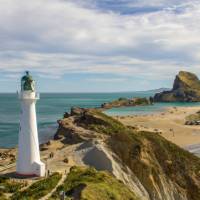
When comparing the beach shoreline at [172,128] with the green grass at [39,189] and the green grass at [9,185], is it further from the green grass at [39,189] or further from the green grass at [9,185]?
the green grass at [9,185]

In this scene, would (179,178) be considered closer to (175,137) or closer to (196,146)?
(196,146)

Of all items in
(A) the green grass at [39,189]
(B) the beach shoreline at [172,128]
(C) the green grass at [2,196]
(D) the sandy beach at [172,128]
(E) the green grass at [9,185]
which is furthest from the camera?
(D) the sandy beach at [172,128]

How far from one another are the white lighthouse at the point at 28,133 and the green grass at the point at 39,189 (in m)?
1.92

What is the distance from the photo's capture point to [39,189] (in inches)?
1147

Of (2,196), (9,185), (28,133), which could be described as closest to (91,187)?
(2,196)

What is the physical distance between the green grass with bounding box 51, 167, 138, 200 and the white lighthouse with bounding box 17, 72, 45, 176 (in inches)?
124

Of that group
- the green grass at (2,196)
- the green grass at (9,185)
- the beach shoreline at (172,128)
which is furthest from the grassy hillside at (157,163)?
the beach shoreline at (172,128)

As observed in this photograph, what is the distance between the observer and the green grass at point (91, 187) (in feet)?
88.6

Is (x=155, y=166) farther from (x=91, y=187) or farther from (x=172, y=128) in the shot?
(x=172, y=128)

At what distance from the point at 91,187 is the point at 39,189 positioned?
385cm

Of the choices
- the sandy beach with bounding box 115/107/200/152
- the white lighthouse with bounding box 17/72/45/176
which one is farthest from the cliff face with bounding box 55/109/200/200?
the sandy beach with bounding box 115/107/200/152

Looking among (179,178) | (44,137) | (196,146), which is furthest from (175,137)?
(179,178)

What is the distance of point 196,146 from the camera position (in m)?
75.4

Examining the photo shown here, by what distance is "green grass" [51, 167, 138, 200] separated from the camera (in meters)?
27.0
